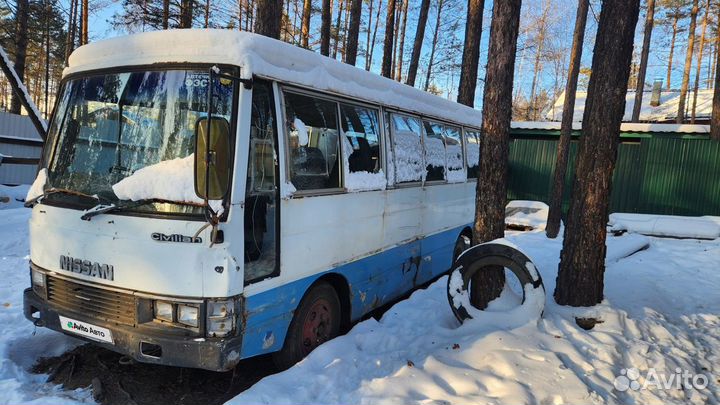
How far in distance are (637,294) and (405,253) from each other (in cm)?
296

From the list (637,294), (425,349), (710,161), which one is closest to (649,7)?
(710,161)

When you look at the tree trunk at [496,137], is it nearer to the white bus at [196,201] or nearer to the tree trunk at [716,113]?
the white bus at [196,201]

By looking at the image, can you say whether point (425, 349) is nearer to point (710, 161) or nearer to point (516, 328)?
point (516, 328)

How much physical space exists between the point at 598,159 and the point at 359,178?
2613 mm

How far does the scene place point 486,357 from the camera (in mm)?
3953

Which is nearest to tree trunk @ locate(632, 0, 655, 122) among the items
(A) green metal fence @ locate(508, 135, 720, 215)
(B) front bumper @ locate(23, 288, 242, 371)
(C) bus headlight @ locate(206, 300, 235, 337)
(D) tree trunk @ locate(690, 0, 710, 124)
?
(D) tree trunk @ locate(690, 0, 710, 124)

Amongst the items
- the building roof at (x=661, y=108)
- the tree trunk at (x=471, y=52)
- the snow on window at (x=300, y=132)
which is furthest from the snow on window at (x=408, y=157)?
the building roof at (x=661, y=108)

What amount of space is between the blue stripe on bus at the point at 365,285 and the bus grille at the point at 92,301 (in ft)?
2.76

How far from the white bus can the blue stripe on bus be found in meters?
0.02

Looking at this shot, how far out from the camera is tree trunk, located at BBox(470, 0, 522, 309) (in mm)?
5055

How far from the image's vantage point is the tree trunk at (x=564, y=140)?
11773mm

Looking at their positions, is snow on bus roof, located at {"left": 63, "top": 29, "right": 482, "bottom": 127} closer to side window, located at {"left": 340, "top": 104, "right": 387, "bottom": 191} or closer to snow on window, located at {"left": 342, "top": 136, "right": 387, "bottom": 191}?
side window, located at {"left": 340, "top": 104, "right": 387, "bottom": 191}

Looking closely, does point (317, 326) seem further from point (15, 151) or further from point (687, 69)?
point (687, 69)

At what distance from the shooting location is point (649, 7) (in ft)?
69.5
